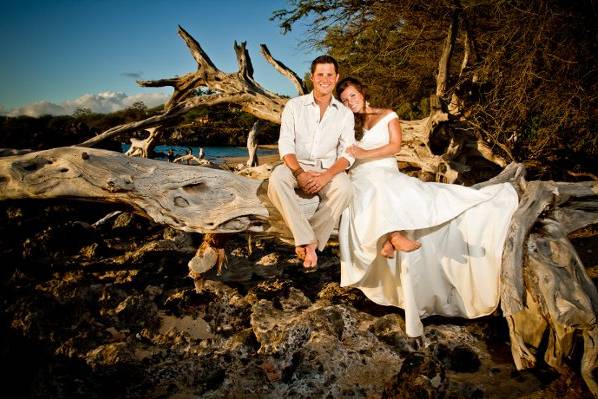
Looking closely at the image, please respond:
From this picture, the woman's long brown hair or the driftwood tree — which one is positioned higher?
the woman's long brown hair

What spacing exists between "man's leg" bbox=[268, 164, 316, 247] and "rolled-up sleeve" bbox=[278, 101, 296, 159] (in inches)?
13.3

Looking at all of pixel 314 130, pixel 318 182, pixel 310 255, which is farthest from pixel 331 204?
pixel 314 130

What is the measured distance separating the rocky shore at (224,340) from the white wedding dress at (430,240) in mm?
363

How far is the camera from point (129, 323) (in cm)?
379

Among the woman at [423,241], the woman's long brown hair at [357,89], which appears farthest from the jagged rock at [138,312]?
the woman's long brown hair at [357,89]

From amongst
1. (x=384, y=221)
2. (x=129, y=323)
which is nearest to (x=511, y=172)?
(x=384, y=221)

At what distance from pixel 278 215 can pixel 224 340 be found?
1407 mm

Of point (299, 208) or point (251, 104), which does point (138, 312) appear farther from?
point (251, 104)

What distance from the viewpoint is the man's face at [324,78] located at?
3598 mm

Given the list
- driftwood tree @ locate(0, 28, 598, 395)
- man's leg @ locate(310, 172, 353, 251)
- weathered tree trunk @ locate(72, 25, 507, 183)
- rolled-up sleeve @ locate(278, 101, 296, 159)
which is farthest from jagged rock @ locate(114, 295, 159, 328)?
weathered tree trunk @ locate(72, 25, 507, 183)

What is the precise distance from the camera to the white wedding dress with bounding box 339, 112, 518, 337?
3.30 metres

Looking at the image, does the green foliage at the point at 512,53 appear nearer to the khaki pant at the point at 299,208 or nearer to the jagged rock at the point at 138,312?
the khaki pant at the point at 299,208

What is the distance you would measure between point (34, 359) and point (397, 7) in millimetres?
7176

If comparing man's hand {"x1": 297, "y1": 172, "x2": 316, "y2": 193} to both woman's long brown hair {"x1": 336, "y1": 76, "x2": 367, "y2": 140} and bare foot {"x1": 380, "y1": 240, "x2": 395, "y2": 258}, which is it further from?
woman's long brown hair {"x1": 336, "y1": 76, "x2": 367, "y2": 140}
